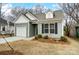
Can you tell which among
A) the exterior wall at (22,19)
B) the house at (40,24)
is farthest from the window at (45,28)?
the exterior wall at (22,19)

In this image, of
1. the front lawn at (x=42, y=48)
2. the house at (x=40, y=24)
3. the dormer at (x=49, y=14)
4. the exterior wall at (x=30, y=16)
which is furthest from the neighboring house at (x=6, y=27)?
the dormer at (x=49, y=14)

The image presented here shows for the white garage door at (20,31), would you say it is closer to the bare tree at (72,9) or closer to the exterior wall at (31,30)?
the exterior wall at (31,30)

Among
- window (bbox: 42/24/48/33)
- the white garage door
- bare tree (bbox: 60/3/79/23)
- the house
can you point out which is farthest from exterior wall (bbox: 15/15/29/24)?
bare tree (bbox: 60/3/79/23)

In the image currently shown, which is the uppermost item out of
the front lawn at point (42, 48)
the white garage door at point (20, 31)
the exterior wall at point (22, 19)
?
the exterior wall at point (22, 19)

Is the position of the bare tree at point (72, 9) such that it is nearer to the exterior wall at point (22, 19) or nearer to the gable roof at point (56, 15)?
the gable roof at point (56, 15)

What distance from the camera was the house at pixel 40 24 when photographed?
151 inches

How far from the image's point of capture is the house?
383 cm

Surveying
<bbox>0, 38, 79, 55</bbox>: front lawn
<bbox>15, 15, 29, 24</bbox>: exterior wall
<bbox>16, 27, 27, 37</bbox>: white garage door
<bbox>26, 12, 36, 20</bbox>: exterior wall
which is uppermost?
<bbox>26, 12, 36, 20</bbox>: exterior wall

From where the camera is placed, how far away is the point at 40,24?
3881 mm

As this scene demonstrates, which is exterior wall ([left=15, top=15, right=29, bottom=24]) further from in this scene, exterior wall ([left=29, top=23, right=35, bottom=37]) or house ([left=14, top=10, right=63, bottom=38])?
exterior wall ([left=29, top=23, right=35, bottom=37])

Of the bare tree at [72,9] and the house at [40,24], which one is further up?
the bare tree at [72,9]

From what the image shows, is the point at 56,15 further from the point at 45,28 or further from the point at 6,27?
the point at 6,27

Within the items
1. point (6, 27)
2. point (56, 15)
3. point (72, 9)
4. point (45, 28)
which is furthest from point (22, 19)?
point (72, 9)
